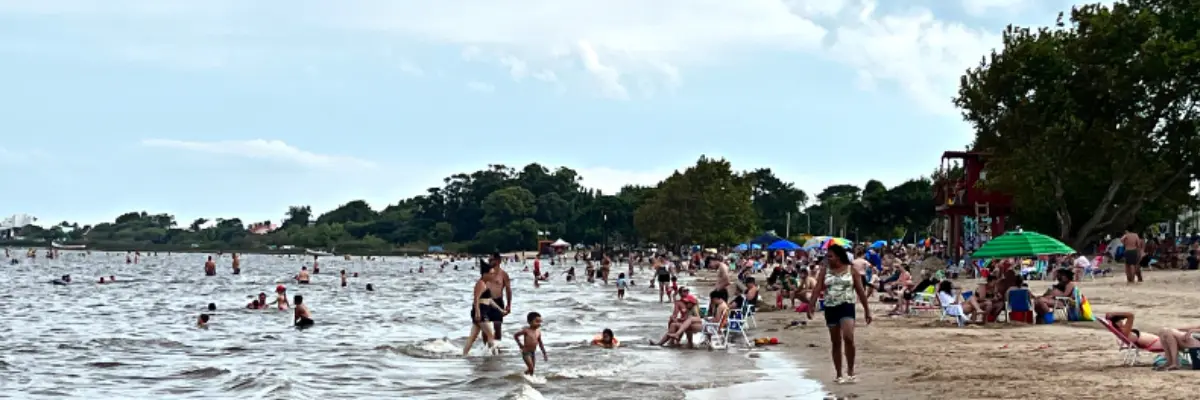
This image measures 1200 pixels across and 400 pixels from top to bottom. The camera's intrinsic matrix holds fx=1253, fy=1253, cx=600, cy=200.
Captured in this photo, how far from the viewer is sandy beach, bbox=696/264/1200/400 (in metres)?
10.3

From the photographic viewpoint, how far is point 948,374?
1205 centimetres

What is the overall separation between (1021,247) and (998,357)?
1186 centimetres

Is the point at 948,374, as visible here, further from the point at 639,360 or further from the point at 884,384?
the point at 639,360

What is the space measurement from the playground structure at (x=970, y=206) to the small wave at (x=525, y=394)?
35.0 metres

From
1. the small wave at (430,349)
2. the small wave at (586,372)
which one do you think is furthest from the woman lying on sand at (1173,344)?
the small wave at (430,349)

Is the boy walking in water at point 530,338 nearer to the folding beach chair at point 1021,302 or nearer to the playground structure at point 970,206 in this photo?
the folding beach chair at point 1021,302

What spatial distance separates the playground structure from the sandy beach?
2323 centimetres

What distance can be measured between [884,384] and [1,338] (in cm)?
1716

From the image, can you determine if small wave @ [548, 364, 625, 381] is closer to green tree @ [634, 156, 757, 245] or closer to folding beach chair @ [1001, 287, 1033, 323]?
folding beach chair @ [1001, 287, 1033, 323]

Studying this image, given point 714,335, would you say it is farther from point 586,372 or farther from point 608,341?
point 586,372

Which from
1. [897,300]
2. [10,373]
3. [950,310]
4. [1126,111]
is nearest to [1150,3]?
[1126,111]

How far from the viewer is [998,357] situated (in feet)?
45.2

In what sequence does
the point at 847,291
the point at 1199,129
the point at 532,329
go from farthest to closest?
the point at 1199,129, the point at 532,329, the point at 847,291

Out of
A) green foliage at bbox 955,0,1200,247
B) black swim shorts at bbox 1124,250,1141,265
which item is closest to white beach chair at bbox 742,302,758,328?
black swim shorts at bbox 1124,250,1141,265
